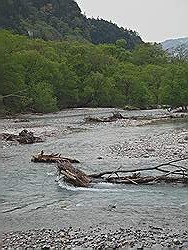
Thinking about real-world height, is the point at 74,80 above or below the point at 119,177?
above

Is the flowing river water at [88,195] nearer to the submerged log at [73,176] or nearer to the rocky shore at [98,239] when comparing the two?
the submerged log at [73,176]

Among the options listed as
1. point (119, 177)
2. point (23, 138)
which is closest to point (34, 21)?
point (23, 138)

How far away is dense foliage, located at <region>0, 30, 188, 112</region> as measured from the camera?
71.5 m

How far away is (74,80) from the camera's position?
88.7 meters

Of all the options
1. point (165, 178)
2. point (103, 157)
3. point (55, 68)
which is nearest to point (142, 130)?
point (103, 157)

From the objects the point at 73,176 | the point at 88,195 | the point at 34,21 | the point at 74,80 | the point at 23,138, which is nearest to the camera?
the point at 88,195

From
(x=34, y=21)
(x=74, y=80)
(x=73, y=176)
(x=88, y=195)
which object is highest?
(x=34, y=21)

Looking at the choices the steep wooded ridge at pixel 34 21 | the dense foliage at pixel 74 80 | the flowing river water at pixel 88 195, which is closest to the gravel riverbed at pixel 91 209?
the flowing river water at pixel 88 195

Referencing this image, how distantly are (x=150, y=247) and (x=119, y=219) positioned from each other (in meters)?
2.89

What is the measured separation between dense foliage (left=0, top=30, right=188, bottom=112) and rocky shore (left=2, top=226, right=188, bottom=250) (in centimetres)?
5003

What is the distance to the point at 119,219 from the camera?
14766 mm

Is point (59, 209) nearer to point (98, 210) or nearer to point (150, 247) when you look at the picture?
point (98, 210)

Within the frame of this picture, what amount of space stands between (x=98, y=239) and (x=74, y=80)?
76864 mm

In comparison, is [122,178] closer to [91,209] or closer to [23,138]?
[91,209]
